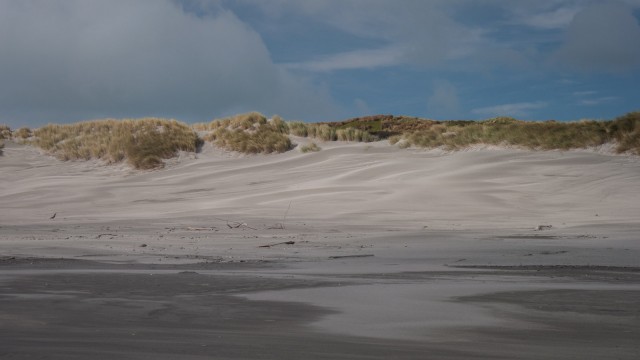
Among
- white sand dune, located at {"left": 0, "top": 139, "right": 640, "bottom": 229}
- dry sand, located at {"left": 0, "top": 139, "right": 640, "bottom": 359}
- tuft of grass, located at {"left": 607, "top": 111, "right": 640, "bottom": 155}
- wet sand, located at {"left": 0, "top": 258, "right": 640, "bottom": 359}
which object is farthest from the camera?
tuft of grass, located at {"left": 607, "top": 111, "right": 640, "bottom": 155}

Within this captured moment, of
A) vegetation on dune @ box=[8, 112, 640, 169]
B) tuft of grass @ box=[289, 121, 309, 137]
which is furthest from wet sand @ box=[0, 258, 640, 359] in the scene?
tuft of grass @ box=[289, 121, 309, 137]

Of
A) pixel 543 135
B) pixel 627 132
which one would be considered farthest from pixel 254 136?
pixel 627 132

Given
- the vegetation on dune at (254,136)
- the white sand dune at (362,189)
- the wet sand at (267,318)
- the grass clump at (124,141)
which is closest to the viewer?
the wet sand at (267,318)

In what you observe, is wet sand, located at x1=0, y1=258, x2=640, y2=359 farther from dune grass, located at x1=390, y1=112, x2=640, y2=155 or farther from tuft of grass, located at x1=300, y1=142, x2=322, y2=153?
tuft of grass, located at x1=300, y1=142, x2=322, y2=153

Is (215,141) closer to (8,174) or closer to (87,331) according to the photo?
(8,174)

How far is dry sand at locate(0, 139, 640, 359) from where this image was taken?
13.6 feet

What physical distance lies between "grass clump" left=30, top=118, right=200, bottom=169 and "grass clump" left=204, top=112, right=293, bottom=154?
36.1 inches

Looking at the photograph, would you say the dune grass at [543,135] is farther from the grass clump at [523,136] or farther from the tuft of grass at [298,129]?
the tuft of grass at [298,129]

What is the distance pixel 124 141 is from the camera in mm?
26609

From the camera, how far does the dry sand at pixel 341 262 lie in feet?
13.6

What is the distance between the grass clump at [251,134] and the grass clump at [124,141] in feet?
3.00

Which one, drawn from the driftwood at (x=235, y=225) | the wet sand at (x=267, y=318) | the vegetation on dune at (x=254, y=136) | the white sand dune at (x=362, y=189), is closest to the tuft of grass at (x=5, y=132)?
the vegetation on dune at (x=254, y=136)

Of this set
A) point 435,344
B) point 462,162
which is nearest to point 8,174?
point 462,162

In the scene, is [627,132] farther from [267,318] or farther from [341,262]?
[267,318]
